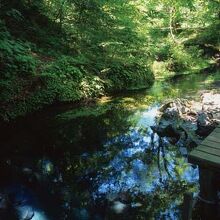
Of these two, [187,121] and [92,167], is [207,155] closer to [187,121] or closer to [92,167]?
[92,167]

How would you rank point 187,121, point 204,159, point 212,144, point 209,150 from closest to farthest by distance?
point 204,159 → point 209,150 → point 212,144 → point 187,121

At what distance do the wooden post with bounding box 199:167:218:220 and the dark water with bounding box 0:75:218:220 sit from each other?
0.44 m

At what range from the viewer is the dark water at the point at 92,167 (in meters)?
5.32

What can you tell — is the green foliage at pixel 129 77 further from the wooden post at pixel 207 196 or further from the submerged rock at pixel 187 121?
the wooden post at pixel 207 196

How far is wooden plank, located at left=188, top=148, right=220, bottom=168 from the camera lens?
435cm

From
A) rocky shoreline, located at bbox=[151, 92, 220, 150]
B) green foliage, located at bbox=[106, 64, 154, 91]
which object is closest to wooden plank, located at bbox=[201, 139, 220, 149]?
rocky shoreline, located at bbox=[151, 92, 220, 150]

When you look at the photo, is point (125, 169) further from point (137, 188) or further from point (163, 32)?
point (163, 32)

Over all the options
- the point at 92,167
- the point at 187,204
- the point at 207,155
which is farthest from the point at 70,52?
the point at 187,204

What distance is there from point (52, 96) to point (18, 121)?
1996mm

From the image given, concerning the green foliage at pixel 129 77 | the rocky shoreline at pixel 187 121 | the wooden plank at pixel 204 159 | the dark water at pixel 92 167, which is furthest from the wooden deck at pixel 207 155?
the green foliage at pixel 129 77

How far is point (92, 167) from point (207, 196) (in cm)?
277

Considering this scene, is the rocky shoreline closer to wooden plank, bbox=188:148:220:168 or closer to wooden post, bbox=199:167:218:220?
wooden post, bbox=199:167:218:220

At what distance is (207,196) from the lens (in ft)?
15.7

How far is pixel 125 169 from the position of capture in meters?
6.73
